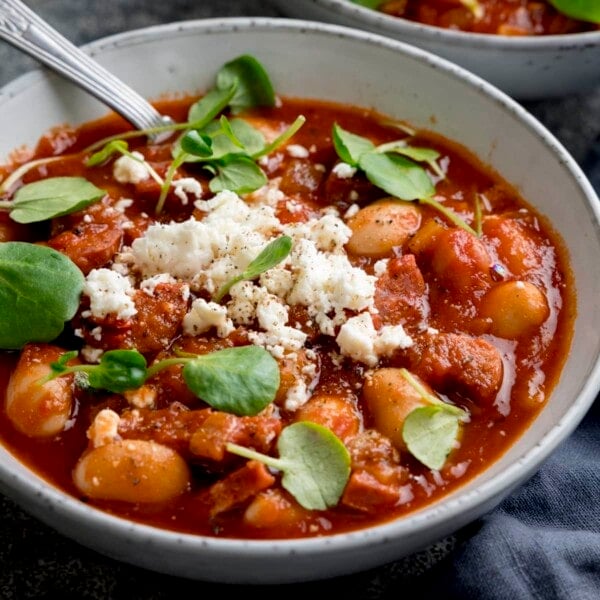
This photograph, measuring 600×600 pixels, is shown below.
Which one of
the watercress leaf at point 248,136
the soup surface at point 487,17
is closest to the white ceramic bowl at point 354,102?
the watercress leaf at point 248,136

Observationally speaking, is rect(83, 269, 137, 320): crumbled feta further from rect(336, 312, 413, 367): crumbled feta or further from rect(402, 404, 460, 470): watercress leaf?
rect(402, 404, 460, 470): watercress leaf

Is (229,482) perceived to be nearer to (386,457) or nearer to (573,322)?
(386,457)

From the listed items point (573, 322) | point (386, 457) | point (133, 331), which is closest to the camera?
point (386, 457)

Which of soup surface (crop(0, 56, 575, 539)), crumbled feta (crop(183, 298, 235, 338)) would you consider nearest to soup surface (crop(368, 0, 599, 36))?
soup surface (crop(0, 56, 575, 539))

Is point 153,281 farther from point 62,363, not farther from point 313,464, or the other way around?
point 313,464

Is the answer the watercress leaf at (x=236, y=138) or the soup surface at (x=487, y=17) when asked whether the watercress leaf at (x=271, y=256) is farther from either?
the soup surface at (x=487, y=17)

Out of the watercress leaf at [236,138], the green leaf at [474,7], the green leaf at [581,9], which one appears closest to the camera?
the watercress leaf at [236,138]

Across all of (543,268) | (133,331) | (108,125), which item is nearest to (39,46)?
(108,125)
